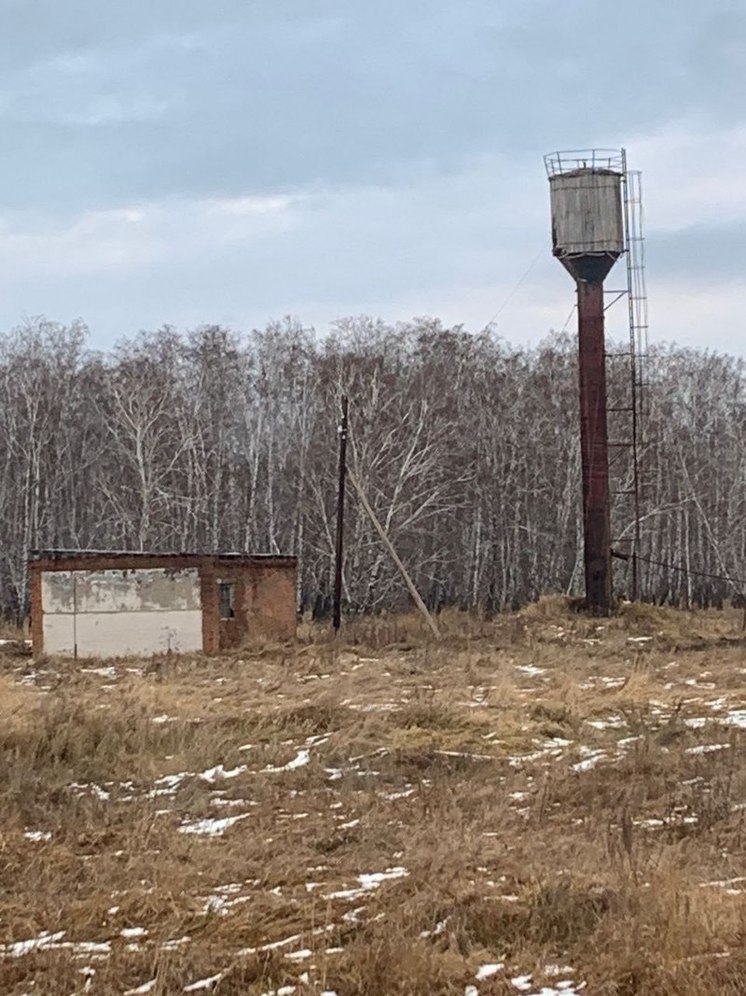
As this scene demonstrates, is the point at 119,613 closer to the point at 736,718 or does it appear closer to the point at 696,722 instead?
the point at 696,722

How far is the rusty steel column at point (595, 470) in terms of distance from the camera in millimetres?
29391

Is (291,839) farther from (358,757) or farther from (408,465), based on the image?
(408,465)

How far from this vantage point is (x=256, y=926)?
6.68 metres

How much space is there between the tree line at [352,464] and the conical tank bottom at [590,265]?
10.6 metres

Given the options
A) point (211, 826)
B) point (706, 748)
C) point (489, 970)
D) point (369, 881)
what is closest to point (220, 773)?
point (211, 826)

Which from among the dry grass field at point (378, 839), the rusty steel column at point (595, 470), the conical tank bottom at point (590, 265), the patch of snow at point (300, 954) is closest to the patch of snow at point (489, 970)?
the dry grass field at point (378, 839)

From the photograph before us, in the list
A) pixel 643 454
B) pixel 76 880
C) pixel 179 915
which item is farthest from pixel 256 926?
pixel 643 454

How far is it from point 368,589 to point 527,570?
1028 cm

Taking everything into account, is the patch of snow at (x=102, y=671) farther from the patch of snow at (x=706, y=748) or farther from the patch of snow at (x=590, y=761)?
the patch of snow at (x=706, y=748)

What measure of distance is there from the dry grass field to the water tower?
10755 millimetres

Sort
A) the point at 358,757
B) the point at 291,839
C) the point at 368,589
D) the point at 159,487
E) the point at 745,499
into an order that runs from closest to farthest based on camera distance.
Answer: the point at 291,839 → the point at 358,757 → the point at 368,589 → the point at 159,487 → the point at 745,499

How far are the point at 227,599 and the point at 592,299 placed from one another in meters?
11.7

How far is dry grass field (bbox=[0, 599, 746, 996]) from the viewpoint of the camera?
19.4 feet

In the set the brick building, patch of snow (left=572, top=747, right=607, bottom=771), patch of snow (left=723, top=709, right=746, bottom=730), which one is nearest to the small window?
the brick building
